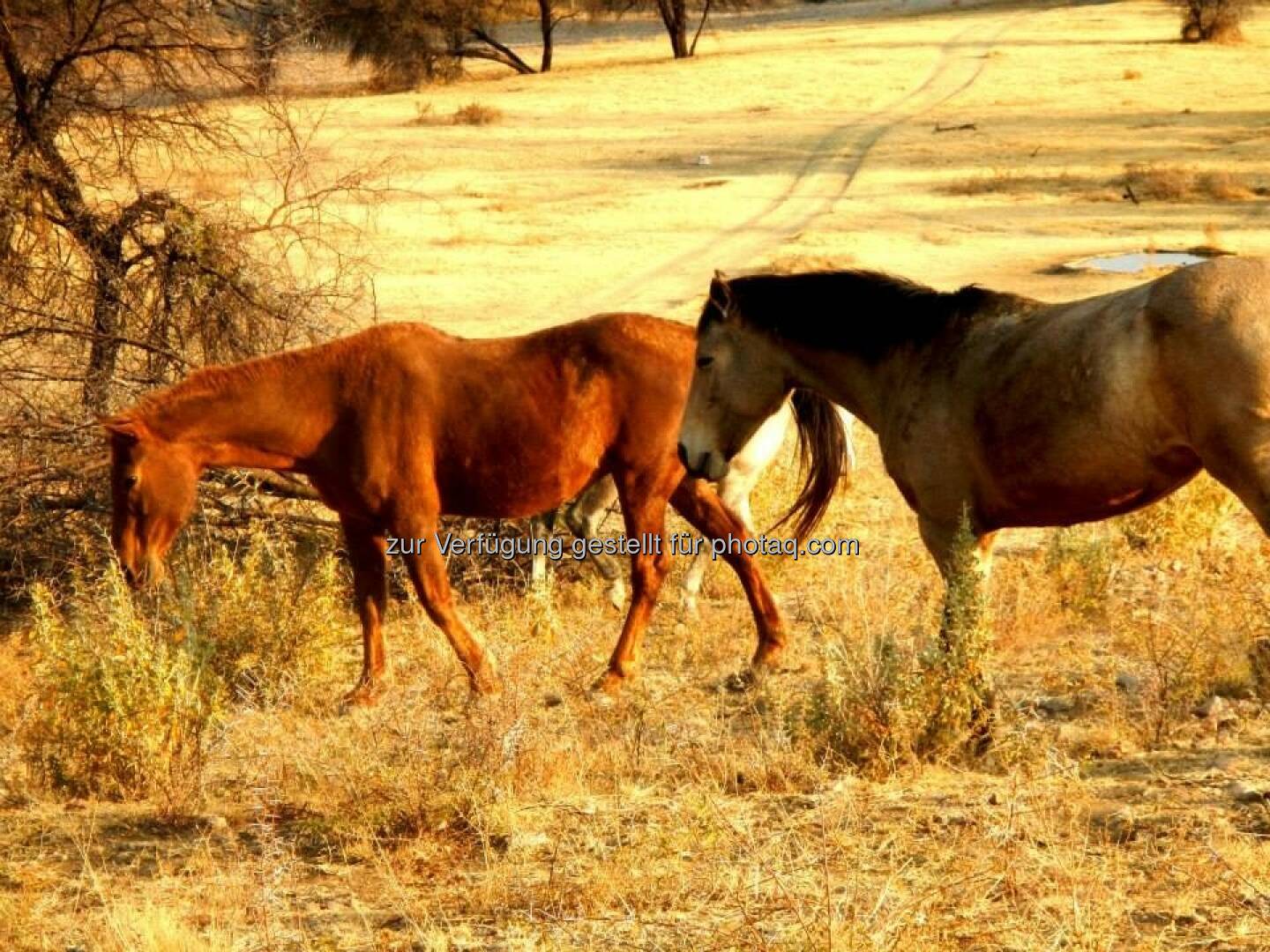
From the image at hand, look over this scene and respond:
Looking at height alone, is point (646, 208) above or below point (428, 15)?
below

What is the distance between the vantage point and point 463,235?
21.4 metres

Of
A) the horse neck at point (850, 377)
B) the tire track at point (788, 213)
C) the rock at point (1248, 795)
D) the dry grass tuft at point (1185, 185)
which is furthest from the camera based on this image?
the dry grass tuft at point (1185, 185)

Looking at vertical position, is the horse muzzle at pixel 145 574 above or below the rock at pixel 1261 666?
above

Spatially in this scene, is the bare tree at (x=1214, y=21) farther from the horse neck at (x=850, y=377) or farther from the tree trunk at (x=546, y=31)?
the horse neck at (x=850, y=377)

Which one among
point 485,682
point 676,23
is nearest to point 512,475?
point 485,682

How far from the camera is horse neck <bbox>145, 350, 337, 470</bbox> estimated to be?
7.35 meters

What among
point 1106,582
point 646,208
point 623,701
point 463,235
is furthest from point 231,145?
point 646,208

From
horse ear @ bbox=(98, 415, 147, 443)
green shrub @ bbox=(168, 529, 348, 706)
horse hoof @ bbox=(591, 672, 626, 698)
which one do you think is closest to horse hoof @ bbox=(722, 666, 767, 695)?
horse hoof @ bbox=(591, 672, 626, 698)

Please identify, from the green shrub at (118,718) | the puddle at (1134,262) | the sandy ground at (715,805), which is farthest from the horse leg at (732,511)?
the puddle at (1134,262)

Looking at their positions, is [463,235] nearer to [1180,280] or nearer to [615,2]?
[1180,280]

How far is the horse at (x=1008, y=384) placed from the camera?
215 inches

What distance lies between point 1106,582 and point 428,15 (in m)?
35.9

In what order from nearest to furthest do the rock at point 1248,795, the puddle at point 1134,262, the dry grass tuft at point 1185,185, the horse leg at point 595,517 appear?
the rock at point 1248,795, the horse leg at point 595,517, the puddle at point 1134,262, the dry grass tuft at point 1185,185

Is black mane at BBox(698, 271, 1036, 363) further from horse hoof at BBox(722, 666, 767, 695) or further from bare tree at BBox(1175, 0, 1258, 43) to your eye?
bare tree at BBox(1175, 0, 1258, 43)
